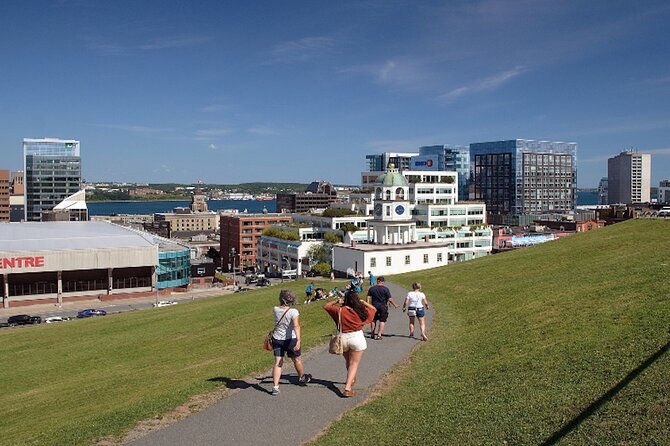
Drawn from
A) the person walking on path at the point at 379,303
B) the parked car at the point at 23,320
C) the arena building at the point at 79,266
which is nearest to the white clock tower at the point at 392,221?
the parked car at the point at 23,320

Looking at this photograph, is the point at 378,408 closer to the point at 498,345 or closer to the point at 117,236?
the point at 498,345

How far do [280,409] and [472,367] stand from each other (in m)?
4.82

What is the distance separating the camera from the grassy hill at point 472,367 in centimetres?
1036

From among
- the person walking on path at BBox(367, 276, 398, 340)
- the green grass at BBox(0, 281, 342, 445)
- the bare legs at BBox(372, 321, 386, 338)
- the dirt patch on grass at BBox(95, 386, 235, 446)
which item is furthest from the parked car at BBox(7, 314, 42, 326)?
the dirt patch on grass at BBox(95, 386, 235, 446)

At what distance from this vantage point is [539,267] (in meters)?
31.8

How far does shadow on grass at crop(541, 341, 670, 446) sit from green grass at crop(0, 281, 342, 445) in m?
7.79

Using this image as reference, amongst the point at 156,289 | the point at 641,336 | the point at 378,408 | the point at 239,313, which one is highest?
the point at 641,336

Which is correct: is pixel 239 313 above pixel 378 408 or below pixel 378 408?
below

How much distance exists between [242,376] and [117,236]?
251ft

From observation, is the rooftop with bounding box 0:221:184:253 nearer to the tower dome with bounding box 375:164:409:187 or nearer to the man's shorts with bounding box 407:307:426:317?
the tower dome with bounding box 375:164:409:187

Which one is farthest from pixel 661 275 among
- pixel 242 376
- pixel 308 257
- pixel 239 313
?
pixel 308 257

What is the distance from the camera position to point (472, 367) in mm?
14445

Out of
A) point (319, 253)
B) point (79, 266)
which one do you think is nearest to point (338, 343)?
point (319, 253)

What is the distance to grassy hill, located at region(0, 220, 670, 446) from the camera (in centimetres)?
1036
